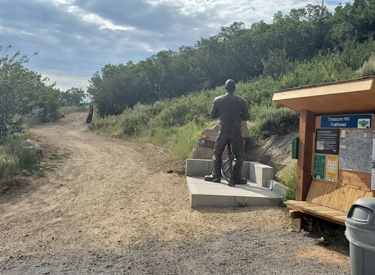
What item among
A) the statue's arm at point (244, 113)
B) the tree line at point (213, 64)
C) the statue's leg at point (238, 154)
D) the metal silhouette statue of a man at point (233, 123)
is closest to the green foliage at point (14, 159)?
the metal silhouette statue of a man at point (233, 123)

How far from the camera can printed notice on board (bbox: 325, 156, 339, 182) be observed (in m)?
4.22

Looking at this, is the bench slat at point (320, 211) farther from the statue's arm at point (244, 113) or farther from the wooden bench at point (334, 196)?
the statue's arm at point (244, 113)

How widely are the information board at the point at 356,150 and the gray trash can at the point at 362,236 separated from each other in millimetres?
1193

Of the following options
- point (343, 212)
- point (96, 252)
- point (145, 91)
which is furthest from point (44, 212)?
point (145, 91)

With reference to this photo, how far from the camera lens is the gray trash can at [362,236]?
105 inches

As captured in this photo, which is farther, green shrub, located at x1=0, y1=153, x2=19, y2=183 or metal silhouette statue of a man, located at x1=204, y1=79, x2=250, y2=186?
green shrub, located at x1=0, y1=153, x2=19, y2=183

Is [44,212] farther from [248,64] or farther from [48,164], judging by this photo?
[248,64]

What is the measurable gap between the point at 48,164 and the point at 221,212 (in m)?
6.88

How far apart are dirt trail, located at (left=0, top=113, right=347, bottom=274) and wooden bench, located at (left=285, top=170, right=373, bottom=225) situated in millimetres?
593

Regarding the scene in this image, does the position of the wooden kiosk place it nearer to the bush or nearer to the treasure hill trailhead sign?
the treasure hill trailhead sign

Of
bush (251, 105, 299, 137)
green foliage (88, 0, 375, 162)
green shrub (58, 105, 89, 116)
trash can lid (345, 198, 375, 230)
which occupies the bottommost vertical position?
trash can lid (345, 198, 375, 230)

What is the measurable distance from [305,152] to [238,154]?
7.85 feet

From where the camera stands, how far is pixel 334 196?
13.8ft

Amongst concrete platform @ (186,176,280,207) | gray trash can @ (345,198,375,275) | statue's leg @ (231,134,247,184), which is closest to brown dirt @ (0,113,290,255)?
concrete platform @ (186,176,280,207)
